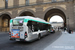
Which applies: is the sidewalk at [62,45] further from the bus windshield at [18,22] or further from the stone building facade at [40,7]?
the stone building facade at [40,7]

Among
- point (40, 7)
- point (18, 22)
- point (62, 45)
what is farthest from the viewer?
point (40, 7)

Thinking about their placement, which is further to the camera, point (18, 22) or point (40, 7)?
point (40, 7)

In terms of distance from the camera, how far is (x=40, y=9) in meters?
22.3

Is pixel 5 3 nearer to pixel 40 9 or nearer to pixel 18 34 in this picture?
pixel 40 9

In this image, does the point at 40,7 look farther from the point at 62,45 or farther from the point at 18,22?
the point at 62,45

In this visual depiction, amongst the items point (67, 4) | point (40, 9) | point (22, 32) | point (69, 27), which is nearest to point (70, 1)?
point (67, 4)

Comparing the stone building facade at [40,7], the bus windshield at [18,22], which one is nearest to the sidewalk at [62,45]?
the bus windshield at [18,22]

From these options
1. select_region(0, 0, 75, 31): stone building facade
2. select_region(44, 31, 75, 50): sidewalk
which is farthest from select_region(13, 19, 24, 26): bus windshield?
select_region(0, 0, 75, 31): stone building facade

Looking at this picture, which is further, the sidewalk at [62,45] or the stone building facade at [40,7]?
the stone building facade at [40,7]

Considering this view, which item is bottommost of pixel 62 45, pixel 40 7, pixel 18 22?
pixel 62 45

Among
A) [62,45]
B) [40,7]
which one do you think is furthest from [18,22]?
[40,7]

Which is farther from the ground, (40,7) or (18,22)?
(40,7)

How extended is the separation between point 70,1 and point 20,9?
15.1m

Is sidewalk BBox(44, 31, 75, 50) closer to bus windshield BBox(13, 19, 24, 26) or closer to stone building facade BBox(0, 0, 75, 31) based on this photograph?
bus windshield BBox(13, 19, 24, 26)
